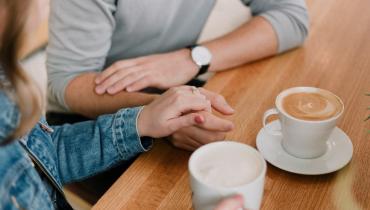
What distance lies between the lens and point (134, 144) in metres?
0.85

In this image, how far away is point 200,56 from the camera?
111cm

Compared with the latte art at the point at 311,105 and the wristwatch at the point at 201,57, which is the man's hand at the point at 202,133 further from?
the wristwatch at the point at 201,57

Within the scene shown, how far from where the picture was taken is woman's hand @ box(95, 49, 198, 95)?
103 cm

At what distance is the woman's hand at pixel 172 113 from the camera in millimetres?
839

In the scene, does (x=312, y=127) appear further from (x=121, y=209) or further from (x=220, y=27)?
(x=220, y=27)

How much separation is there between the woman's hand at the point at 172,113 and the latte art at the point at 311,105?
0.15 metres

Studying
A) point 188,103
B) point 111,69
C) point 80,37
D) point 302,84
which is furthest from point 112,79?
point 302,84

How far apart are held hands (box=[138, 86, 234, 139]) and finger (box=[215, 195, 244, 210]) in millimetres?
261

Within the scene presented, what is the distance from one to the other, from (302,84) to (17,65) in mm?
554

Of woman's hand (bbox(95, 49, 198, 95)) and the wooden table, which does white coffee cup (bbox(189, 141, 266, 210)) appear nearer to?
the wooden table

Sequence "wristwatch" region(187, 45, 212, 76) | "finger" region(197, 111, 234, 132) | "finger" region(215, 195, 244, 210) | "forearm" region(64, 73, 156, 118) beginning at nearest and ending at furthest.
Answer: "finger" region(215, 195, 244, 210)
"finger" region(197, 111, 234, 132)
"forearm" region(64, 73, 156, 118)
"wristwatch" region(187, 45, 212, 76)

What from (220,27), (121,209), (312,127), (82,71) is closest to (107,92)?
(82,71)

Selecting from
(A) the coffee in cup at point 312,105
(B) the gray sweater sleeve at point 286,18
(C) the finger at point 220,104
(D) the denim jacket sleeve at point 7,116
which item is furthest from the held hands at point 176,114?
(B) the gray sweater sleeve at point 286,18

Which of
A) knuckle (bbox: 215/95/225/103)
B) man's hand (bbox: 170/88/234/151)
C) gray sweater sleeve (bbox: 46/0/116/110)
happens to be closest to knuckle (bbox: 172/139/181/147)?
man's hand (bbox: 170/88/234/151)
